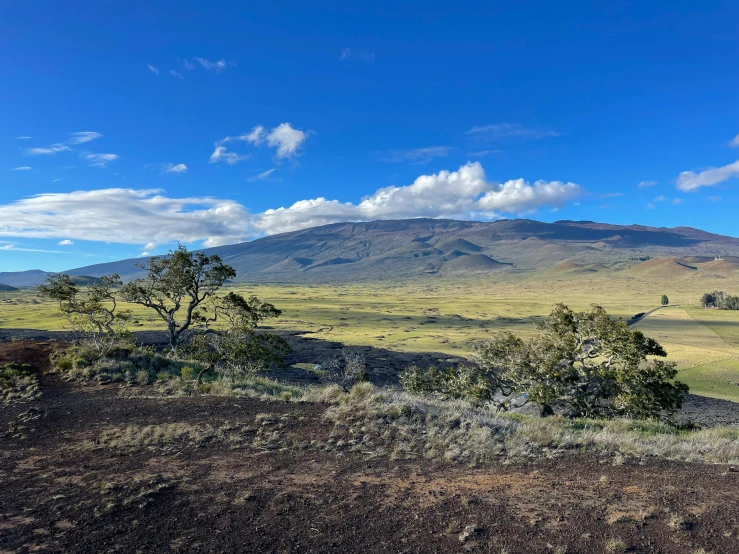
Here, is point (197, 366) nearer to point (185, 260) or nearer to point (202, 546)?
point (185, 260)

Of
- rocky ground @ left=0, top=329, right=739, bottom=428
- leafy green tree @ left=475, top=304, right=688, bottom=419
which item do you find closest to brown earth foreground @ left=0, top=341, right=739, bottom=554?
leafy green tree @ left=475, top=304, right=688, bottom=419

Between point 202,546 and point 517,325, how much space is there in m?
113

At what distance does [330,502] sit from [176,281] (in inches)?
1023

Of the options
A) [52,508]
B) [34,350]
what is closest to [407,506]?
[52,508]

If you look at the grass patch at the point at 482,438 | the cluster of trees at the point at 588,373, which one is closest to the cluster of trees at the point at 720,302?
the cluster of trees at the point at 588,373

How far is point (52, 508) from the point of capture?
897 centimetres

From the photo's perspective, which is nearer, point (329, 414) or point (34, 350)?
point (329, 414)

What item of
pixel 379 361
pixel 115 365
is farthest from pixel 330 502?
pixel 379 361

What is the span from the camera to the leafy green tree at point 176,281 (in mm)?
30812

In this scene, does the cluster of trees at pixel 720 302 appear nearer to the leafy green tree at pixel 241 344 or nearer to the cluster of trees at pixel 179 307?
the leafy green tree at pixel 241 344

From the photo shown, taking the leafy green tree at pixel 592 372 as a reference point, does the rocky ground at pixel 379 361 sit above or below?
below

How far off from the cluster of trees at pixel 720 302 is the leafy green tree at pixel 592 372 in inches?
6320

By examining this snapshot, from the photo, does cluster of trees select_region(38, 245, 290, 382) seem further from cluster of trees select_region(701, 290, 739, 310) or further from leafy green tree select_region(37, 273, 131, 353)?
cluster of trees select_region(701, 290, 739, 310)

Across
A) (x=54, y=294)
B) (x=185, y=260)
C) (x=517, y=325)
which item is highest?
(x=185, y=260)
